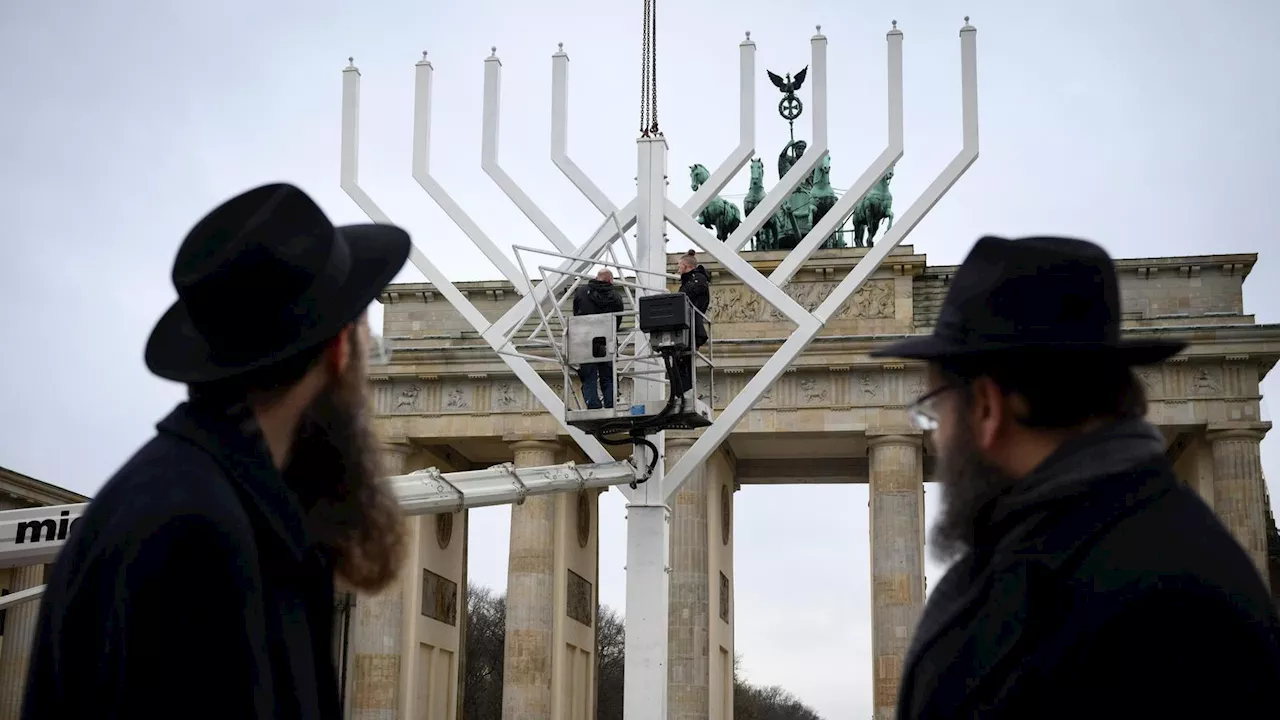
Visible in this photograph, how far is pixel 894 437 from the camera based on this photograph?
94.6ft

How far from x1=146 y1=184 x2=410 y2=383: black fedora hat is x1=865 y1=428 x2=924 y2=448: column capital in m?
27.6

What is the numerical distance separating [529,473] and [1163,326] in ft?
69.4

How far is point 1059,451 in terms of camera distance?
1.84 meters

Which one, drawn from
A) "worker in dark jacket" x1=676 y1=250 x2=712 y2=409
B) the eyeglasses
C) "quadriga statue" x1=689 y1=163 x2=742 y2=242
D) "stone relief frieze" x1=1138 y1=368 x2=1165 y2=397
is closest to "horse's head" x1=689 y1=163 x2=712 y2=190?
"quadriga statue" x1=689 y1=163 x2=742 y2=242

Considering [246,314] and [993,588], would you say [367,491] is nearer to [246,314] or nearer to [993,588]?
[246,314]

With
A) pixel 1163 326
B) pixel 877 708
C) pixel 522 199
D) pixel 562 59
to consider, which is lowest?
pixel 877 708

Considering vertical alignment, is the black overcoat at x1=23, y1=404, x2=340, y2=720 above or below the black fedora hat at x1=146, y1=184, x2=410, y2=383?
below

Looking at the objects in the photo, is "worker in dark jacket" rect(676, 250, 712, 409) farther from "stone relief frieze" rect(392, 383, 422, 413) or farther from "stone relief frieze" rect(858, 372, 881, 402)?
"stone relief frieze" rect(392, 383, 422, 413)

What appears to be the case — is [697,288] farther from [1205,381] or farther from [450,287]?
[1205,381]

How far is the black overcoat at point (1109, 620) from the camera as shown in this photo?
1.57 meters

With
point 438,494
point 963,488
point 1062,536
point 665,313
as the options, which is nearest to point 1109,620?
point 1062,536

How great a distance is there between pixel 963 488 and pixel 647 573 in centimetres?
774

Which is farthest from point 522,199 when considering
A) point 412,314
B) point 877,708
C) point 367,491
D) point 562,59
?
point 412,314

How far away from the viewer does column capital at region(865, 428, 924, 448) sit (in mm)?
28828
